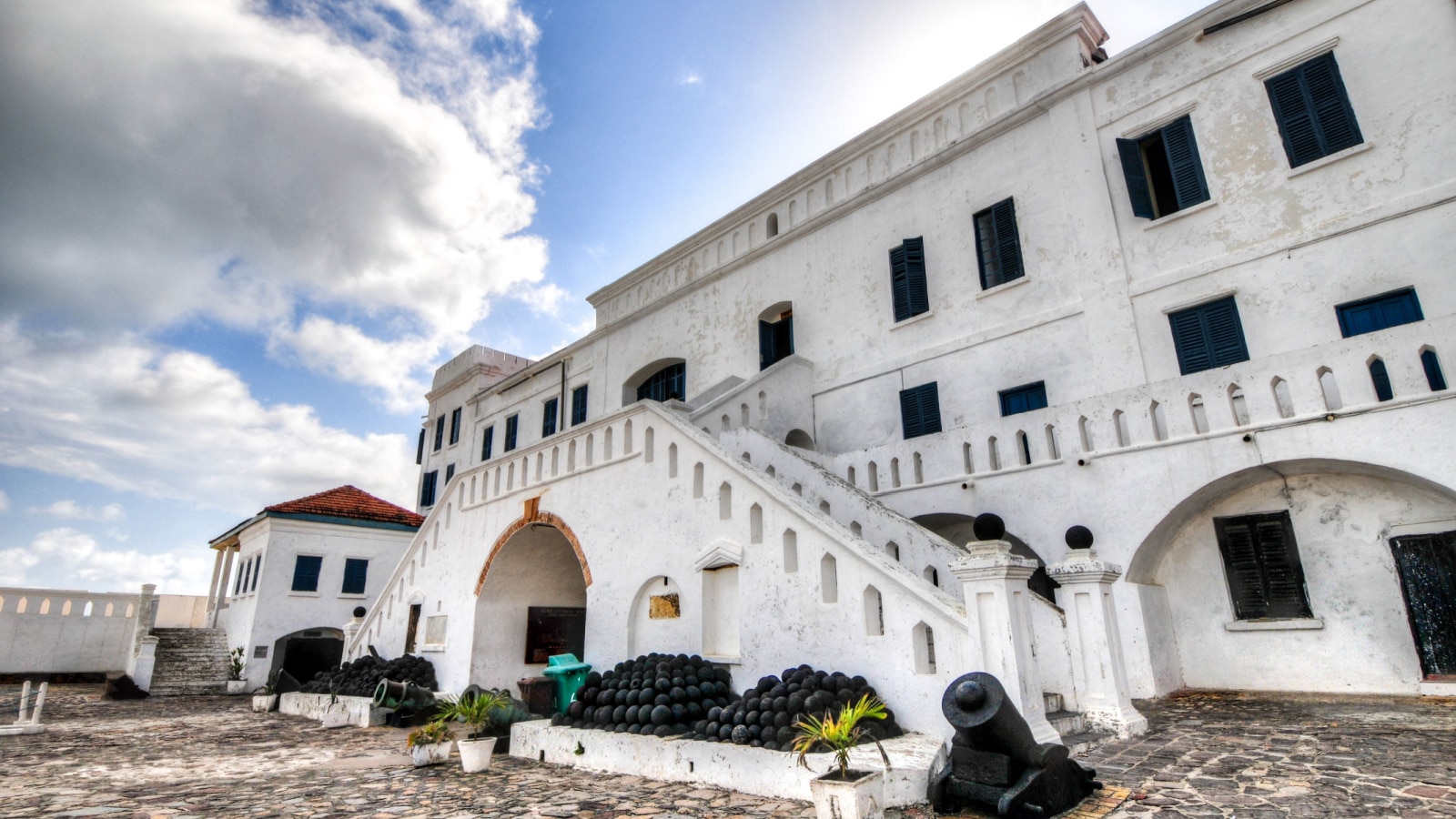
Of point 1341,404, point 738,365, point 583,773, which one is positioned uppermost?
point 738,365

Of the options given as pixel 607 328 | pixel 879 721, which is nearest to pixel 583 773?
pixel 879 721

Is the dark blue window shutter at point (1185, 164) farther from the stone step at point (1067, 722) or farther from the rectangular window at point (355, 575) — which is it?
the rectangular window at point (355, 575)

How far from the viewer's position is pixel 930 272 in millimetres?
14258

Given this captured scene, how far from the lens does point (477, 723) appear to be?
8281 millimetres

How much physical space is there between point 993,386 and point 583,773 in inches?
361

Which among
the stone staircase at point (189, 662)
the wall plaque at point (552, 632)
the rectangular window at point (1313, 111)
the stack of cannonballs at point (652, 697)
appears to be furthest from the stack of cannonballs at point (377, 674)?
the rectangular window at point (1313, 111)

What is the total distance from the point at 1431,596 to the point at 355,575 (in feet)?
79.8

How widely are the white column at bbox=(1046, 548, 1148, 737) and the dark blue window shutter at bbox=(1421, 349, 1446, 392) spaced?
414 cm

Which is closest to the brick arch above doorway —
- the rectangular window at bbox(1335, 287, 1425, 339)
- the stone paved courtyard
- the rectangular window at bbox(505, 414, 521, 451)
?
the stone paved courtyard

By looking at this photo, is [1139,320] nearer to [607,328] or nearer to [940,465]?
[940,465]

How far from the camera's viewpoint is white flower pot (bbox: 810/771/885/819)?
4590mm

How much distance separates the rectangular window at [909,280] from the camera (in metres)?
14.2

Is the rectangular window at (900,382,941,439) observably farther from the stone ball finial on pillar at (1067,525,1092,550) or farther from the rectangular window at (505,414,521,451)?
the rectangular window at (505,414,521,451)

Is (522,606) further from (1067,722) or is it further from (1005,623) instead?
(1005,623)
